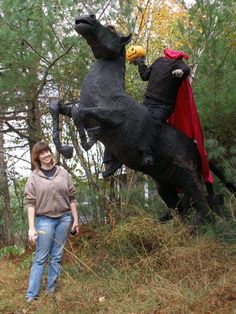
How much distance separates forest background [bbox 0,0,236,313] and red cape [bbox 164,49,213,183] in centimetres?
37

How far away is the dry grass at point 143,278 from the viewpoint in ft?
14.4

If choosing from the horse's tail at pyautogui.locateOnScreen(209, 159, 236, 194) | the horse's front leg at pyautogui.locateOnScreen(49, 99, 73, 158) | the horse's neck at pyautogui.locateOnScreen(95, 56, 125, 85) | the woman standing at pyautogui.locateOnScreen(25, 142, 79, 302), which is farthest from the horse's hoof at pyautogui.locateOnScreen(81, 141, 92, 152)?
the horse's tail at pyautogui.locateOnScreen(209, 159, 236, 194)

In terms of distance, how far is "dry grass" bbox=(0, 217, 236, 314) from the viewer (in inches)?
172

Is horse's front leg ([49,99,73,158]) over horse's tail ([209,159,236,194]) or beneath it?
over

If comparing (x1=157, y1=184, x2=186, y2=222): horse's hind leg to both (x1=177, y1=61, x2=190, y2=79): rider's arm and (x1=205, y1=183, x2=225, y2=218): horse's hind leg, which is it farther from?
(x1=177, y1=61, x2=190, y2=79): rider's arm

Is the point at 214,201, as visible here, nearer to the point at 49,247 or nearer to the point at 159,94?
the point at 159,94

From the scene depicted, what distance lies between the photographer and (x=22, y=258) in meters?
7.59

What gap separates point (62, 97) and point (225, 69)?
246cm

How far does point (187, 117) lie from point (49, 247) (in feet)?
6.80

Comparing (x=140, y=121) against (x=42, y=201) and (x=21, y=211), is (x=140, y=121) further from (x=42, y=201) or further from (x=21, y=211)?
(x=21, y=211)

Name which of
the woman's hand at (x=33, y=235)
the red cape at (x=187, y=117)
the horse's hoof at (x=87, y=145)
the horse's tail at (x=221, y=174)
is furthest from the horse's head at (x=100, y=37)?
the woman's hand at (x=33, y=235)

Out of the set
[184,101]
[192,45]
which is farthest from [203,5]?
[184,101]

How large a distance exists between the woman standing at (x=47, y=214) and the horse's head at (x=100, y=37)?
45.3 inches

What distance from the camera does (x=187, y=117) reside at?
5.88 metres
